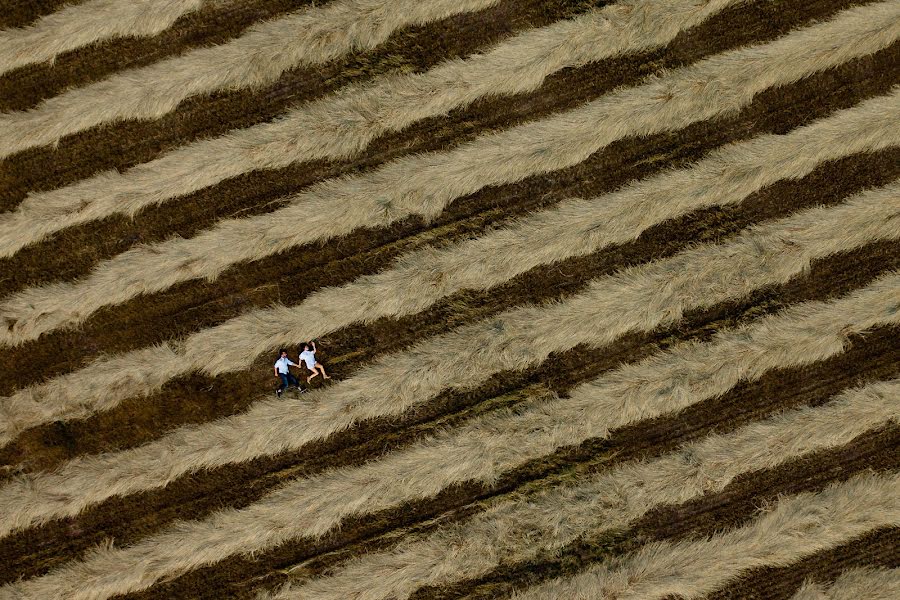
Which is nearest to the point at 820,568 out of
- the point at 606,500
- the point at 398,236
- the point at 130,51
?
the point at 606,500

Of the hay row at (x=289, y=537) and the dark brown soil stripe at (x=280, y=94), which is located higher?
the dark brown soil stripe at (x=280, y=94)

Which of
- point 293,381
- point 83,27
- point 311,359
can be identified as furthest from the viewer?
point 293,381

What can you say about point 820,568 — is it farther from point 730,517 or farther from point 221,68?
point 221,68

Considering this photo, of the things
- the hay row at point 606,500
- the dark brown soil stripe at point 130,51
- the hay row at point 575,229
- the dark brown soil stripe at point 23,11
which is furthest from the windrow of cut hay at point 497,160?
the hay row at point 606,500

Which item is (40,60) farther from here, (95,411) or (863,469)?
(863,469)

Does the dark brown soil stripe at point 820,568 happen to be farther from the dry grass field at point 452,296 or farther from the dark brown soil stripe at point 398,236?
the dark brown soil stripe at point 398,236

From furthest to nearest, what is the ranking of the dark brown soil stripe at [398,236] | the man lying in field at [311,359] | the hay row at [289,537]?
the dark brown soil stripe at [398,236] → the hay row at [289,537] → the man lying in field at [311,359]

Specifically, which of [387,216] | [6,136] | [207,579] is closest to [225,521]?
[207,579]
